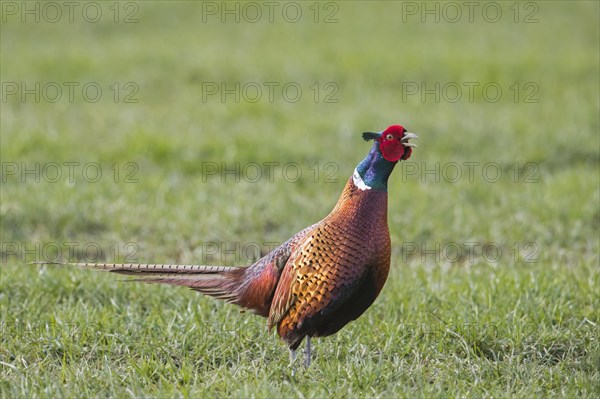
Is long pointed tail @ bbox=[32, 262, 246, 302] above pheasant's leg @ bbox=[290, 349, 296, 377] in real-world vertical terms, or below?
above

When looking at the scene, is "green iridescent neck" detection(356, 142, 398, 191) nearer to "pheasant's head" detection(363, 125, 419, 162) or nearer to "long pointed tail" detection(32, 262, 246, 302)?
"pheasant's head" detection(363, 125, 419, 162)

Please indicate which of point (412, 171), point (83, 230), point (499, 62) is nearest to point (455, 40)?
point (499, 62)

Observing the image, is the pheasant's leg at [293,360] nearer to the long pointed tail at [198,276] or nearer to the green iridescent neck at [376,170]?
the long pointed tail at [198,276]

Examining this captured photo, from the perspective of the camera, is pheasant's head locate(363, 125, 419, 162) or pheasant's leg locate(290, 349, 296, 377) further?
pheasant's leg locate(290, 349, 296, 377)

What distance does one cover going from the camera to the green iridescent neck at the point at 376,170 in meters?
3.68

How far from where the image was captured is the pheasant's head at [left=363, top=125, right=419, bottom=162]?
363 cm

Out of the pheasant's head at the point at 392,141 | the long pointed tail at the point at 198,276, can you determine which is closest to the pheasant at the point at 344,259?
the pheasant's head at the point at 392,141

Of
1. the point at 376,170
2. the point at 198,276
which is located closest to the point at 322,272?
the point at 376,170

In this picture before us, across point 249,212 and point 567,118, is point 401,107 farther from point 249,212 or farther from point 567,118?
point 249,212

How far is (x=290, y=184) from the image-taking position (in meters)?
7.33

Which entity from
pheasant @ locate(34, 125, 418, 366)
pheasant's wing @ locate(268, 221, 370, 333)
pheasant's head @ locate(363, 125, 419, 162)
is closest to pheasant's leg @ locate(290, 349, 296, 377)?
pheasant @ locate(34, 125, 418, 366)

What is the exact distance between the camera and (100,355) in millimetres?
4168

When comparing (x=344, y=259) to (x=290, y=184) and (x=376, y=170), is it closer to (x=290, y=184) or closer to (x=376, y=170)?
(x=376, y=170)

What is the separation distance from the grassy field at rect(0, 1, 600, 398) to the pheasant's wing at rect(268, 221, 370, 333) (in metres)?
0.30
